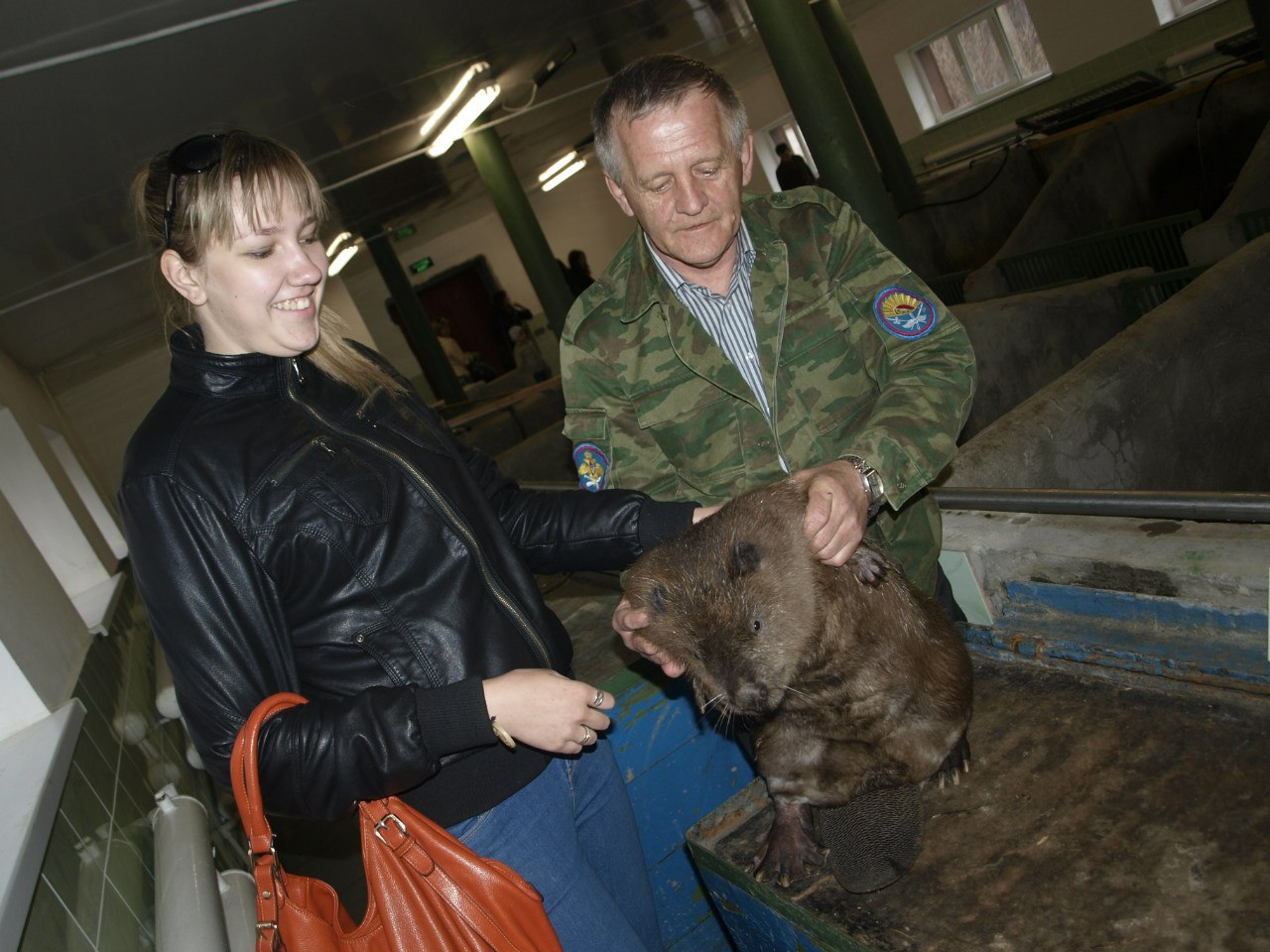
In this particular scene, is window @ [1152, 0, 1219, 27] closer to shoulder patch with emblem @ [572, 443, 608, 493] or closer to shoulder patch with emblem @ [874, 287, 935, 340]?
shoulder patch with emblem @ [874, 287, 935, 340]

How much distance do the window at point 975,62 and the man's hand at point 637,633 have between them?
17.6 m

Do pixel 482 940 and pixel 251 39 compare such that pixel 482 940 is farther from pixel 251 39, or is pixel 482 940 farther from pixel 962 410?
pixel 251 39

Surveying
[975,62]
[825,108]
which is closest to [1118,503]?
[825,108]

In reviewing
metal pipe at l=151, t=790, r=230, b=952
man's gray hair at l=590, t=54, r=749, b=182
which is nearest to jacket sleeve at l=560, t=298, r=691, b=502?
man's gray hair at l=590, t=54, r=749, b=182

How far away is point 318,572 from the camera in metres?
1.55

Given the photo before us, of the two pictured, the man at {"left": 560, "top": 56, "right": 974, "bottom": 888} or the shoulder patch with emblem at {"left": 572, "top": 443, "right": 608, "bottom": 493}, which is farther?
the shoulder patch with emblem at {"left": 572, "top": 443, "right": 608, "bottom": 493}

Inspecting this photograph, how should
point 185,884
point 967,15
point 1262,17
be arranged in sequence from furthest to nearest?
point 967,15
point 1262,17
point 185,884

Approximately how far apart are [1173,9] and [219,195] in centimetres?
1708

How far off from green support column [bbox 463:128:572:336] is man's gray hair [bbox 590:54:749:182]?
29.5 feet

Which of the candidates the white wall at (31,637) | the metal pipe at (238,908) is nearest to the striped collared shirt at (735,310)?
the metal pipe at (238,908)

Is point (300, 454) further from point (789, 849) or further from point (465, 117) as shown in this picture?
point (465, 117)

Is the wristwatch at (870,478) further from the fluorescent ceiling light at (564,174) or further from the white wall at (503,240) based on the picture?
the white wall at (503,240)

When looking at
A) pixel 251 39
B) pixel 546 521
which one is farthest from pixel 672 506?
pixel 251 39

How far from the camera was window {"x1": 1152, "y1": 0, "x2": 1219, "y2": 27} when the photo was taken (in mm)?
14000
